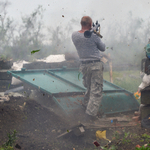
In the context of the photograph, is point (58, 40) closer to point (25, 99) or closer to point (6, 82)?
point (6, 82)

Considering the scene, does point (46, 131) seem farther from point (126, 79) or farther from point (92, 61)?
point (126, 79)

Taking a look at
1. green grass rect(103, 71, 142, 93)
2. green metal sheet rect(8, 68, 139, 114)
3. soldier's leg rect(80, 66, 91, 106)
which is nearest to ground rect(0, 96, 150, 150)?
green metal sheet rect(8, 68, 139, 114)

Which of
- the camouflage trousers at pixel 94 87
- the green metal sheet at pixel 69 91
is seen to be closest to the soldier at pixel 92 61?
the camouflage trousers at pixel 94 87

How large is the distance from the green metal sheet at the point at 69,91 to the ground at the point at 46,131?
390mm

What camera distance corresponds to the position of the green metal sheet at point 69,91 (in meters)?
3.71

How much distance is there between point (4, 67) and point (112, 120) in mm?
4269

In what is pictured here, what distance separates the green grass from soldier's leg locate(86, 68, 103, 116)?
3461mm

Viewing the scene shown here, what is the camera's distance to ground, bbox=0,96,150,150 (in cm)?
260

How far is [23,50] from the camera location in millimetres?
11742

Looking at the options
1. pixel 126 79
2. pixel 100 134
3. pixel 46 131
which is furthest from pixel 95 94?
pixel 126 79

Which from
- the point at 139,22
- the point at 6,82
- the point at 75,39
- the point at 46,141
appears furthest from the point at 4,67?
the point at 139,22

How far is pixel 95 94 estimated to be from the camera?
351cm

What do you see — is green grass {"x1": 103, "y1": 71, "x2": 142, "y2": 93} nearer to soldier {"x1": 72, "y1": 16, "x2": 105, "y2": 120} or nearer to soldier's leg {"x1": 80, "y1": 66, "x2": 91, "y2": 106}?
soldier's leg {"x1": 80, "y1": 66, "x2": 91, "y2": 106}

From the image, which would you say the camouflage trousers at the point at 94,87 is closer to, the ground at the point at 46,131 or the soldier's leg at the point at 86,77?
the soldier's leg at the point at 86,77
